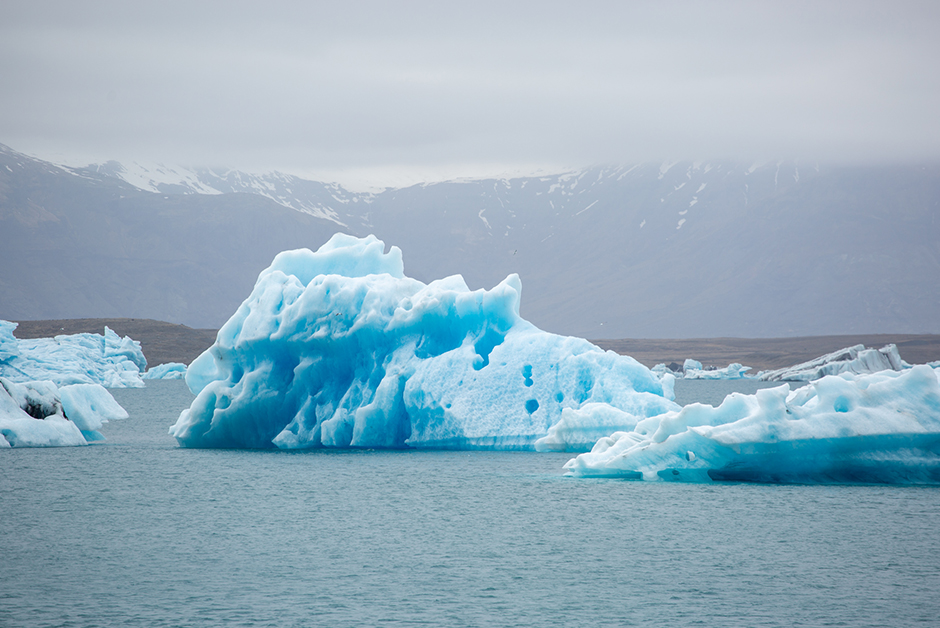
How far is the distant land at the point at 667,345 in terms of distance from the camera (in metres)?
125

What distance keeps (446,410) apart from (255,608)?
15.4m

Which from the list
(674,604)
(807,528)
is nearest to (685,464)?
(807,528)

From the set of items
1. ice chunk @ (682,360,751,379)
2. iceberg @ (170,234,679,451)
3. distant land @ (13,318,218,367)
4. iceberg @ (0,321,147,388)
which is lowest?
iceberg @ (170,234,679,451)

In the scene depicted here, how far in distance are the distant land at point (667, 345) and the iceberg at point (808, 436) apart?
9894cm

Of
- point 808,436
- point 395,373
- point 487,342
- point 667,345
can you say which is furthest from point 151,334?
point 808,436

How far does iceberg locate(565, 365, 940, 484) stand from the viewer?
1969 cm

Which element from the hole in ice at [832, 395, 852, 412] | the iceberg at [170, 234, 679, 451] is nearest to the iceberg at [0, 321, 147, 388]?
the iceberg at [170, 234, 679, 451]

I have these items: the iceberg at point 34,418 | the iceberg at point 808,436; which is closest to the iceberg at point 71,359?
the iceberg at point 34,418

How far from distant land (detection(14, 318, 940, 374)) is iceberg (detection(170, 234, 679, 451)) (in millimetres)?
87875

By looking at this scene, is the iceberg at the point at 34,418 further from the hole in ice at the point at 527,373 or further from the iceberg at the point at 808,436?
the iceberg at the point at 808,436

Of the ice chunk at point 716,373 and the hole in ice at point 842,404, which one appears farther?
the ice chunk at point 716,373

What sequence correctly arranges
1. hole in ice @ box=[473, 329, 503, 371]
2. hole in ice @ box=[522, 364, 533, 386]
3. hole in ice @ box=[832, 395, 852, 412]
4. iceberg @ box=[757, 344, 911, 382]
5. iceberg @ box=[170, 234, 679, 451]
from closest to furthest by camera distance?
hole in ice @ box=[832, 395, 852, 412], iceberg @ box=[170, 234, 679, 451], hole in ice @ box=[522, 364, 533, 386], hole in ice @ box=[473, 329, 503, 371], iceberg @ box=[757, 344, 911, 382]

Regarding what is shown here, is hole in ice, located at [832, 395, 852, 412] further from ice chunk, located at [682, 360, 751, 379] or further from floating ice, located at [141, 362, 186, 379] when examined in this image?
ice chunk, located at [682, 360, 751, 379]

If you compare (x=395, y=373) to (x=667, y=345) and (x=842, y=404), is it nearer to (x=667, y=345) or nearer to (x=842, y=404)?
(x=842, y=404)
